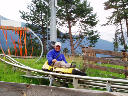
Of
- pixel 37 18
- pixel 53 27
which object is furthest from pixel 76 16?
pixel 53 27

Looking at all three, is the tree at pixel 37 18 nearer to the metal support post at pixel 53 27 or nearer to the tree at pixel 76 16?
the tree at pixel 76 16

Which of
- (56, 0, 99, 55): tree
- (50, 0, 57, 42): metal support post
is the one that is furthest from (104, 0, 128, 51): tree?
(50, 0, 57, 42): metal support post

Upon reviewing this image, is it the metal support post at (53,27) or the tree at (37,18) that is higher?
the tree at (37,18)

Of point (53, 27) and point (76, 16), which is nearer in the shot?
point (53, 27)

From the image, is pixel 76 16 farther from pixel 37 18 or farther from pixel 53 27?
pixel 53 27

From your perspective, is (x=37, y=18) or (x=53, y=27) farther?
(x=37, y=18)

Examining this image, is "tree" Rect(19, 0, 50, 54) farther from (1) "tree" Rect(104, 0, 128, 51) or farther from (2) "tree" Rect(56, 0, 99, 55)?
(1) "tree" Rect(104, 0, 128, 51)

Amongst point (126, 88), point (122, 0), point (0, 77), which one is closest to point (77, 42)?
point (122, 0)

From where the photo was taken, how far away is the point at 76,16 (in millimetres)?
22312

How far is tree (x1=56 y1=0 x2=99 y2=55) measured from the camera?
70.7 ft

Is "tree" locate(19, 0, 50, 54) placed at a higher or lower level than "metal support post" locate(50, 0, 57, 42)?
higher

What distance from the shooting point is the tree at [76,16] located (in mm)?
21547

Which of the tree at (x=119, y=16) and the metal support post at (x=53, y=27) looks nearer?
the metal support post at (x=53, y=27)

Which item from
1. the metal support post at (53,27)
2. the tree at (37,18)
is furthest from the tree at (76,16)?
the metal support post at (53,27)
